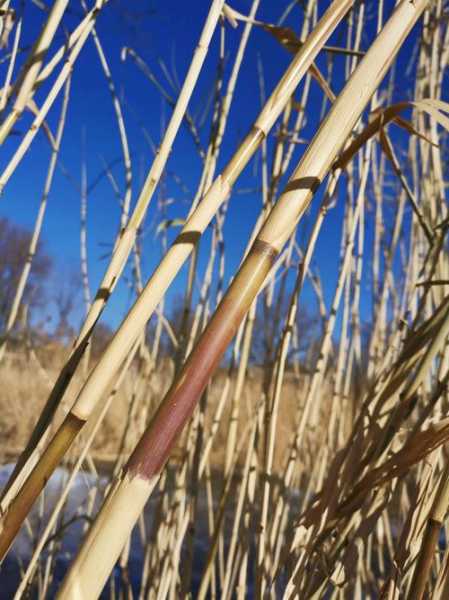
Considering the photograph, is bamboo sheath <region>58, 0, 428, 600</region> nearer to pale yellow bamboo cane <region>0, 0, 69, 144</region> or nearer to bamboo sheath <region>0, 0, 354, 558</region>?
bamboo sheath <region>0, 0, 354, 558</region>

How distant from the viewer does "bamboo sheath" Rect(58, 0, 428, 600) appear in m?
0.15

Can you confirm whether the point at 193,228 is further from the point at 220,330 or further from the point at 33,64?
the point at 33,64

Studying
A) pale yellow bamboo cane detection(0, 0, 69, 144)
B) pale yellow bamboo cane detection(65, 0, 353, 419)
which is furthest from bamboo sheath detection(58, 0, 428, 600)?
pale yellow bamboo cane detection(0, 0, 69, 144)

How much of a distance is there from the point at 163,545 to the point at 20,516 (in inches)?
19.1

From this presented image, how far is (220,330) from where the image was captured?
0.53 ft

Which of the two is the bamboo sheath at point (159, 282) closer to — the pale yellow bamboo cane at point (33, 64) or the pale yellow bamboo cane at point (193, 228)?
the pale yellow bamboo cane at point (193, 228)

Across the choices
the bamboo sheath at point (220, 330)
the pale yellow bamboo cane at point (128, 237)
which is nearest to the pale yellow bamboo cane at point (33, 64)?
the pale yellow bamboo cane at point (128, 237)

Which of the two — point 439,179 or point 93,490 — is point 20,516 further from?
point 93,490

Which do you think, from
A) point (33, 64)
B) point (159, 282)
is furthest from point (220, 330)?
point (33, 64)

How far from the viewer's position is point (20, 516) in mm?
206

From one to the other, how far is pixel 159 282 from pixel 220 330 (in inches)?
1.6

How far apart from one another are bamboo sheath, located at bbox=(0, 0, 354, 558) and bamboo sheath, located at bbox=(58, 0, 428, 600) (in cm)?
3

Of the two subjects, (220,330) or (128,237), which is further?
(128,237)

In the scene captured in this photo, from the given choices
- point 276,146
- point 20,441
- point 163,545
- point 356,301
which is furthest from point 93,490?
point 20,441
